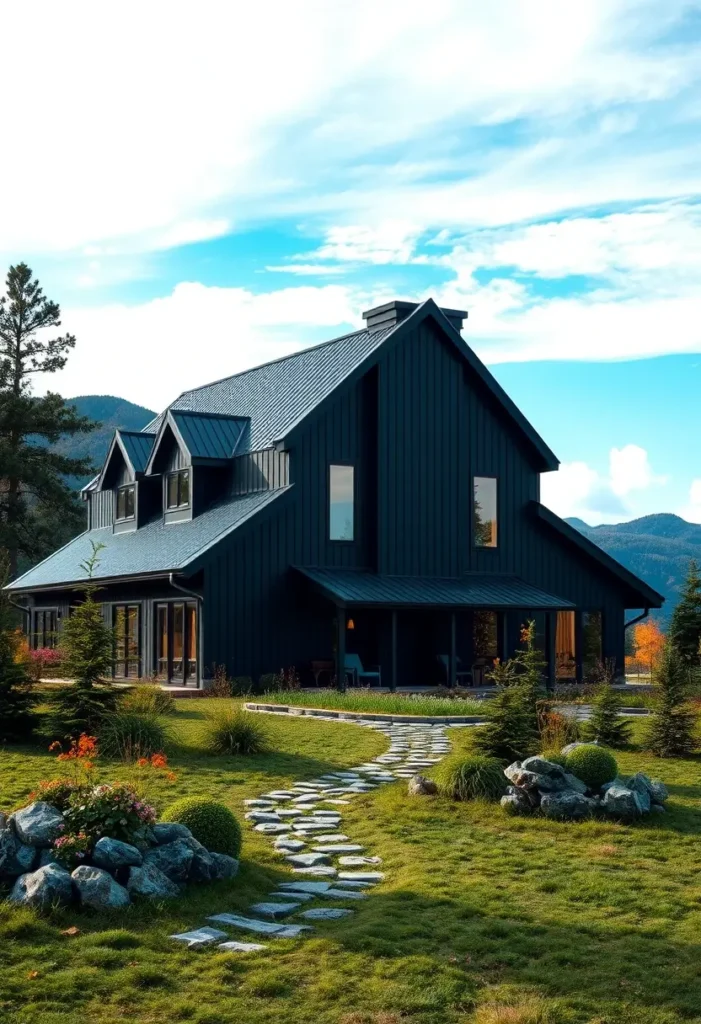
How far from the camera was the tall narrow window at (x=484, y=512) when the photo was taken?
32.2 metres

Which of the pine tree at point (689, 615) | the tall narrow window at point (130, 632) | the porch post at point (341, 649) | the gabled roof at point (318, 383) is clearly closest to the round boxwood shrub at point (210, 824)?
the porch post at point (341, 649)

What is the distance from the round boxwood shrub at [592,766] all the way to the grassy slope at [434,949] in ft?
3.53

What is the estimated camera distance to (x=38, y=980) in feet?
22.7

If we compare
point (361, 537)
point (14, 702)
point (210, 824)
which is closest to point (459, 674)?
point (361, 537)

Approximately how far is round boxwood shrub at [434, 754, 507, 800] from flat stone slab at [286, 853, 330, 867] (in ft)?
8.66

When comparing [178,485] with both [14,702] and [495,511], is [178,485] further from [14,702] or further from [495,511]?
[14,702]

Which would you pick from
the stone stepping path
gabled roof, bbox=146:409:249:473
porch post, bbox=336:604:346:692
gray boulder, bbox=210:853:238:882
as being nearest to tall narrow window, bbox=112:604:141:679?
gabled roof, bbox=146:409:249:473

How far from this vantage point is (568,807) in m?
11.7

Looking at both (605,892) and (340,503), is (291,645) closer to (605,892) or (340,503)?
(340,503)

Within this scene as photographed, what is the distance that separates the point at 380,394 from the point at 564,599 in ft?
24.8

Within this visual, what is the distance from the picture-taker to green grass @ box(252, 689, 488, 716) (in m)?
21.1

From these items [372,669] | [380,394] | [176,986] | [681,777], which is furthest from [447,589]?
[176,986]

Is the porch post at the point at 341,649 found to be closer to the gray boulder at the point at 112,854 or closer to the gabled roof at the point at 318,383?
the gabled roof at the point at 318,383

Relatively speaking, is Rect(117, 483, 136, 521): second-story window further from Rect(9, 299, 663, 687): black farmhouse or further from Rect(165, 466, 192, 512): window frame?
Rect(165, 466, 192, 512): window frame
